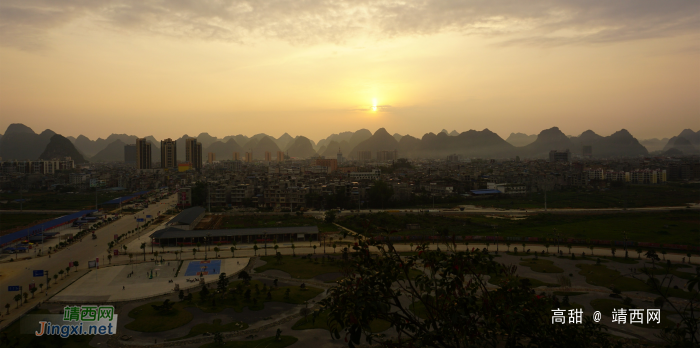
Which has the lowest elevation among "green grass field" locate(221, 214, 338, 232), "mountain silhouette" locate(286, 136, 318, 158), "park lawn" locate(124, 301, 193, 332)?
"park lawn" locate(124, 301, 193, 332)

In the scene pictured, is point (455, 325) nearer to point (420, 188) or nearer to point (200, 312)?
point (200, 312)

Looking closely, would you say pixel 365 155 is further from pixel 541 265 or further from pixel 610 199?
pixel 541 265

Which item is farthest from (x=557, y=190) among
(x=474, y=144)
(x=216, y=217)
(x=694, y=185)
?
(x=474, y=144)

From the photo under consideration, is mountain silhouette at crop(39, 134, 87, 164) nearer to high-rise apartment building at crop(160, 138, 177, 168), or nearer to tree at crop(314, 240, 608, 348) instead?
high-rise apartment building at crop(160, 138, 177, 168)

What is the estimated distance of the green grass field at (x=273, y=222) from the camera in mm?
19438

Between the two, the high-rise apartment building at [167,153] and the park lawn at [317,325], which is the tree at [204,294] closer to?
the park lawn at [317,325]

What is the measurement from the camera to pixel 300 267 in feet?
41.1

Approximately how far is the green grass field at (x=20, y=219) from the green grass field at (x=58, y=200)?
10.6 feet

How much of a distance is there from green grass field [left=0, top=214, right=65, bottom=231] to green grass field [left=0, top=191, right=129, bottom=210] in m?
3.22

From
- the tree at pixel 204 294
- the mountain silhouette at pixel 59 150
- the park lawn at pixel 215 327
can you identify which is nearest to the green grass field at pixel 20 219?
the tree at pixel 204 294

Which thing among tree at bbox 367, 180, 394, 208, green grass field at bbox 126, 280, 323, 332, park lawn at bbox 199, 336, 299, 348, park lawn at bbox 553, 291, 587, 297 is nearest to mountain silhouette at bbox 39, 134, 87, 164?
tree at bbox 367, 180, 394, 208

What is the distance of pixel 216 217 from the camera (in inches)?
899

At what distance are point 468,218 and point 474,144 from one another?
114m

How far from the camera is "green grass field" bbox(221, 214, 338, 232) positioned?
63.8 ft
